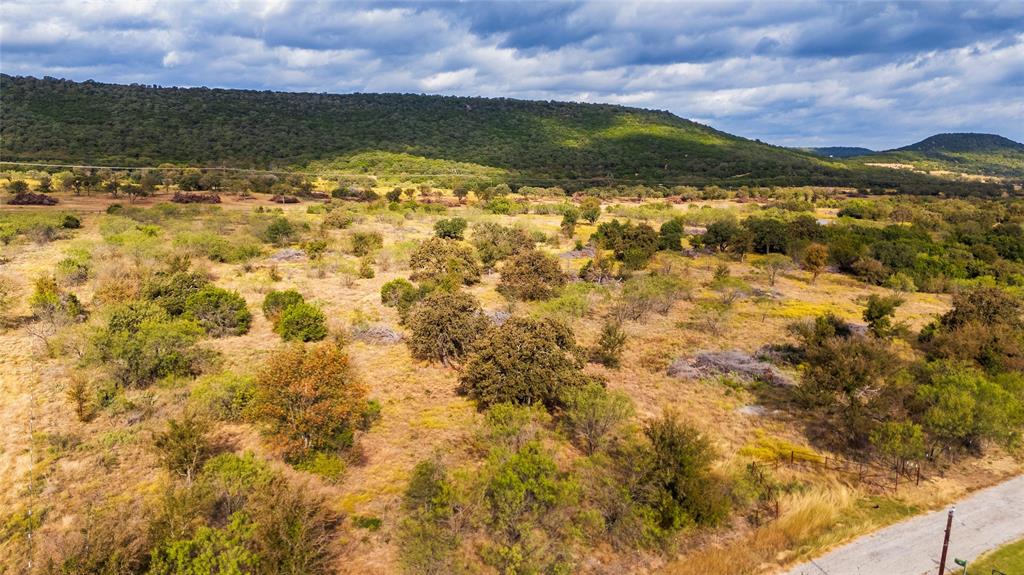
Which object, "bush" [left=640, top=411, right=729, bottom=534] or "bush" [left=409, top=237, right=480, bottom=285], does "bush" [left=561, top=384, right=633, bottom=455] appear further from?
"bush" [left=409, top=237, right=480, bottom=285]

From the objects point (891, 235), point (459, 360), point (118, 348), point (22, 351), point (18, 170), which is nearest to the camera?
point (118, 348)

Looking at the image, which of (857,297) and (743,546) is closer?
(743,546)

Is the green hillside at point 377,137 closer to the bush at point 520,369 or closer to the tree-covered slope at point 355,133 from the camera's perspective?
the tree-covered slope at point 355,133

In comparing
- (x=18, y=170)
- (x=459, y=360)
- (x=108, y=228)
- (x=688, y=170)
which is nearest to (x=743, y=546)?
(x=459, y=360)

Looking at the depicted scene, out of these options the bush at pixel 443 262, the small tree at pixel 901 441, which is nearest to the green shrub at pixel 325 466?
the small tree at pixel 901 441

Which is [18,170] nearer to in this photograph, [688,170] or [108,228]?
[108,228]

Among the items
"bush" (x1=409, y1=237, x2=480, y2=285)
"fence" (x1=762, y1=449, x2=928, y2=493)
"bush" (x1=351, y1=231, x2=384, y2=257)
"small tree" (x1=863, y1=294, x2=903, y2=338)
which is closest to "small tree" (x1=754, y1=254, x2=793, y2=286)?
"small tree" (x1=863, y1=294, x2=903, y2=338)

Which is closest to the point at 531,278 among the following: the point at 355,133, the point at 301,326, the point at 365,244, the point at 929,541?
the point at 301,326
